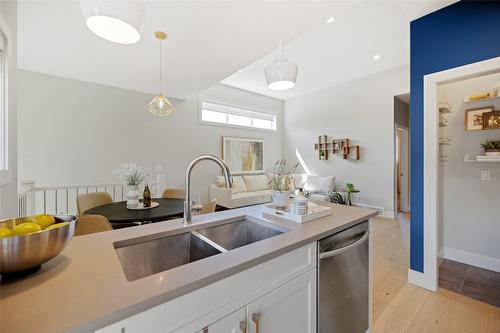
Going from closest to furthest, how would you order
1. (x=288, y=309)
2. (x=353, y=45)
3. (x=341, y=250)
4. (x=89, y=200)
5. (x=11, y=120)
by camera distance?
(x=288, y=309)
(x=341, y=250)
(x=11, y=120)
(x=89, y=200)
(x=353, y=45)

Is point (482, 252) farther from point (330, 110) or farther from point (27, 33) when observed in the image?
point (27, 33)

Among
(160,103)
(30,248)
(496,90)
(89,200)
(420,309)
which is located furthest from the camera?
(160,103)

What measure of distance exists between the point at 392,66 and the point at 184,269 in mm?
5527

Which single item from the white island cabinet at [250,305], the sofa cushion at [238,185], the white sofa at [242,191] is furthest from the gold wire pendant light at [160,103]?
the white island cabinet at [250,305]

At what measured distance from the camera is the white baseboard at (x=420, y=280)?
2121mm

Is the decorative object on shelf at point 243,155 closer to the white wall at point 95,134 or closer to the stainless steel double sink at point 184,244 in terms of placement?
the white wall at point 95,134

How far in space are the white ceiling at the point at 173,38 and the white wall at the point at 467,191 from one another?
1.90m

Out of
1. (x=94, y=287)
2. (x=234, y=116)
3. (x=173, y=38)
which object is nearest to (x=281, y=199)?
(x=94, y=287)

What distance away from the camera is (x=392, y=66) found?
14.9 feet

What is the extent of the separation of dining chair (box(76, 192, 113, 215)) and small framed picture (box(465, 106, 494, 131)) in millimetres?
4735

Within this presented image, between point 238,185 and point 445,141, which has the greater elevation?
point 445,141

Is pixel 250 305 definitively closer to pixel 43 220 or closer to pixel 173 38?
pixel 43 220

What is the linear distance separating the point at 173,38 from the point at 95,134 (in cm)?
259

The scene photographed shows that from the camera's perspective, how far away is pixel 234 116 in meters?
5.89
